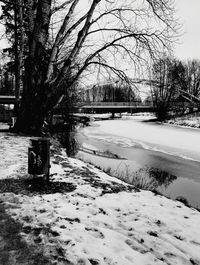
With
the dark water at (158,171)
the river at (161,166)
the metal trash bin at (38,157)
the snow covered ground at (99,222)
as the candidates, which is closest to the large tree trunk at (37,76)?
the river at (161,166)

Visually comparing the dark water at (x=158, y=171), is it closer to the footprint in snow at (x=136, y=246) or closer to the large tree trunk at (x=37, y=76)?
the large tree trunk at (x=37, y=76)

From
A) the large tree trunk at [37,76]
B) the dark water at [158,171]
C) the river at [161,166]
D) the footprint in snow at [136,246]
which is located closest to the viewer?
the footprint in snow at [136,246]

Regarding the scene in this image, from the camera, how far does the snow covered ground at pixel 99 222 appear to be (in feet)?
10.9

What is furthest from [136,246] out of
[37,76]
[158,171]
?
[37,76]

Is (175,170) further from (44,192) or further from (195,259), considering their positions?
(195,259)

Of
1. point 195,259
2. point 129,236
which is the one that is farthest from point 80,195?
point 195,259

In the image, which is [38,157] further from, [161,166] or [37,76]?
[37,76]

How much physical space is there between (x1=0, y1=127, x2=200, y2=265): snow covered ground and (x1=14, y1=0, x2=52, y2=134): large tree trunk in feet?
23.9

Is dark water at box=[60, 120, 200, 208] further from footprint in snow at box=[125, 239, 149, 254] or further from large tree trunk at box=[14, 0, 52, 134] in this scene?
footprint in snow at box=[125, 239, 149, 254]

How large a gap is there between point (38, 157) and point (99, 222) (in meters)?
2.02

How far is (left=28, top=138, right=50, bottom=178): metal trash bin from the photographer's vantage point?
548cm

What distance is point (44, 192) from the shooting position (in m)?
5.23

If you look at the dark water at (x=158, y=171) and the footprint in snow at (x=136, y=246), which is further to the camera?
the dark water at (x=158, y=171)

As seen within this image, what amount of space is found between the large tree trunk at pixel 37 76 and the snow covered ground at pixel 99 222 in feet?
23.9
